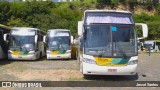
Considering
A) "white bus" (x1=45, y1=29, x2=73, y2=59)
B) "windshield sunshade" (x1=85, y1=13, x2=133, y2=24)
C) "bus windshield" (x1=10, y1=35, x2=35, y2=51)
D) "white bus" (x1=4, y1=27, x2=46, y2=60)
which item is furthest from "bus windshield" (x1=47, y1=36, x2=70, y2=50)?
"windshield sunshade" (x1=85, y1=13, x2=133, y2=24)

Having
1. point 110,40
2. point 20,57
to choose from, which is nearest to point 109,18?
point 110,40

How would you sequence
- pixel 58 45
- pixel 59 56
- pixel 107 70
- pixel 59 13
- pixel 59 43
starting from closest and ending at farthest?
pixel 107 70 → pixel 59 56 → pixel 58 45 → pixel 59 43 → pixel 59 13

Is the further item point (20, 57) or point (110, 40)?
point (20, 57)

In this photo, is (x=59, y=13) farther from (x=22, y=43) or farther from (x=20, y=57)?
(x=20, y=57)

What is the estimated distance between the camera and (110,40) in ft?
46.3

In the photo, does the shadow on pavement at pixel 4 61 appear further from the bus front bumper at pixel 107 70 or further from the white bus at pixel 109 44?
the bus front bumper at pixel 107 70

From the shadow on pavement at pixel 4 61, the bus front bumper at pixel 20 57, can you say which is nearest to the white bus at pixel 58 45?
the bus front bumper at pixel 20 57

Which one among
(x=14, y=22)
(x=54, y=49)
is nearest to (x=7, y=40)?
(x=54, y=49)

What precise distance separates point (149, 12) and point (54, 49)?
208ft

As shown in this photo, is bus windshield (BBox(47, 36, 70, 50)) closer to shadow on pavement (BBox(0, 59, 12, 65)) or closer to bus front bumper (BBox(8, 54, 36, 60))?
bus front bumper (BBox(8, 54, 36, 60))

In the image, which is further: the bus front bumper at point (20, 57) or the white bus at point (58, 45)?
the white bus at point (58, 45)

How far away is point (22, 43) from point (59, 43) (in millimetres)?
2849

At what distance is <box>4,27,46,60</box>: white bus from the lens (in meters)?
23.1

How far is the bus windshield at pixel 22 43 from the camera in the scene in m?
23.3
